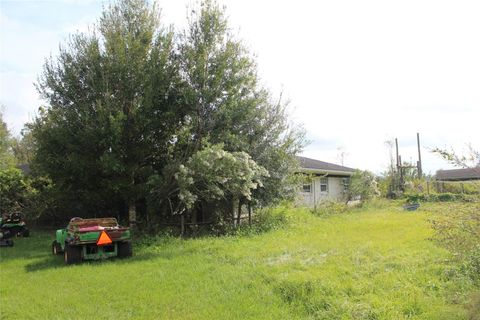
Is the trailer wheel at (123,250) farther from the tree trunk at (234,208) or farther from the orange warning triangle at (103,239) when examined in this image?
the tree trunk at (234,208)

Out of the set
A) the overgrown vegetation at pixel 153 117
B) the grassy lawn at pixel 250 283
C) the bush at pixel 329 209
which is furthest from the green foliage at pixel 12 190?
the bush at pixel 329 209

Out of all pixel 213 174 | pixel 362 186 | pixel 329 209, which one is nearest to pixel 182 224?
pixel 213 174

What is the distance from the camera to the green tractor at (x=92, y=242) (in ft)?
34.6

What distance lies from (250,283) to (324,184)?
65.6 ft

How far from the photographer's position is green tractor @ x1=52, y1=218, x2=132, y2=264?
34.6 ft

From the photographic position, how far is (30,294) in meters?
7.87

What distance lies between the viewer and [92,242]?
1060cm

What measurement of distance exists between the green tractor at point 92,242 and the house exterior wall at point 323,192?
1359 cm

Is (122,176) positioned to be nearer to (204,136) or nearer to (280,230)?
(204,136)

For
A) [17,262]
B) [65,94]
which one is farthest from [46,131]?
[17,262]

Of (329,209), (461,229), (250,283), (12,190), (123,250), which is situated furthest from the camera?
(329,209)

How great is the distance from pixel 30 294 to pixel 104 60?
8.73 metres

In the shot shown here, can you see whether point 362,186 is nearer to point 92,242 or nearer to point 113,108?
point 113,108

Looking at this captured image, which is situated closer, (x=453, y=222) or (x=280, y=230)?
(x=453, y=222)
